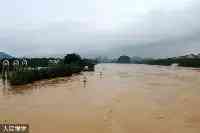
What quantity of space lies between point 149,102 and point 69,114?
554 cm

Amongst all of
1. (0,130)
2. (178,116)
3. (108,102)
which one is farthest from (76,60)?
(0,130)

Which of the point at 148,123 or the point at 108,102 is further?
the point at 108,102

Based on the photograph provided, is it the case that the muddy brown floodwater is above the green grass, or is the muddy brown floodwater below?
below

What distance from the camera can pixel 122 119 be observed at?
13.2 m

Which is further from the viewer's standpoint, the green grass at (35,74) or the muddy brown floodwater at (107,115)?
the green grass at (35,74)

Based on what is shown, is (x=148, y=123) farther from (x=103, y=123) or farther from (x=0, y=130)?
(x=0, y=130)

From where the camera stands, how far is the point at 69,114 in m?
14.4

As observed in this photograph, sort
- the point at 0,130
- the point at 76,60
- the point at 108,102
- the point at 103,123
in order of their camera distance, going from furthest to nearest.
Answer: the point at 76,60, the point at 108,102, the point at 103,123, the point at 0,130

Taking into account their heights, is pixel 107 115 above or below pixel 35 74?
below

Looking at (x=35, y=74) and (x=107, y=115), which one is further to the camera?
(x=35, y=74)

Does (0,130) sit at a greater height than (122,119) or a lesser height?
greater

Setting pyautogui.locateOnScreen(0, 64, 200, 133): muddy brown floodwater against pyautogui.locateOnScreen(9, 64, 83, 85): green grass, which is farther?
pyautogui.locateOnScreen(9, 64, 83, 85): green grass

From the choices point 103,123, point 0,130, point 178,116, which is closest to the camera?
point 0,130

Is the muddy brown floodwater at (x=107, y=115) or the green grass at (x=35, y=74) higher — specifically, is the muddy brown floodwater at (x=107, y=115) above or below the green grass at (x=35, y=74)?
below
